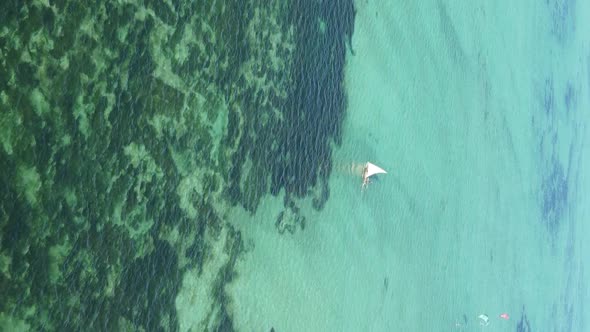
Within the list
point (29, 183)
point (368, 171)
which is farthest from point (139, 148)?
point (368, 171)

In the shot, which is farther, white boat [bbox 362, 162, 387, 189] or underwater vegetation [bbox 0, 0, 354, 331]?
white boat [bbox 362, 162, 387, 189]

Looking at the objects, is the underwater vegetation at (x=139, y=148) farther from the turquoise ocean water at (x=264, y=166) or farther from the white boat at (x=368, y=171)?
the white boat at (x=368, y=171)

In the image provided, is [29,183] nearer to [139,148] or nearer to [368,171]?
[139,148]

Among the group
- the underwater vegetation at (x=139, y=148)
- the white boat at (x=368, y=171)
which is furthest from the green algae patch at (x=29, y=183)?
the white boat at (x=368, y=171)

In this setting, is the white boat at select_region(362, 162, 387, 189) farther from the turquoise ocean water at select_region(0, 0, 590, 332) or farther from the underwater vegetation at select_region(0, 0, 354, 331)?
the underwater vegetation at select_region(0, 0, 354, 331)

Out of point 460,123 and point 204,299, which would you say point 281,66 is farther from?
point 460,123

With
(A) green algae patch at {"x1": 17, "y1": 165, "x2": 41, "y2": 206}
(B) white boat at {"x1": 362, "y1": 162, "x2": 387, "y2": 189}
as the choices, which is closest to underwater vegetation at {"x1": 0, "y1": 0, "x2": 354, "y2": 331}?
(A) green algae patch at {"x1": 17, "y1": 165, "x2": 41, "y2": 206}

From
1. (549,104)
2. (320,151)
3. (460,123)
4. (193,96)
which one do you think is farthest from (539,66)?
(193,96)
